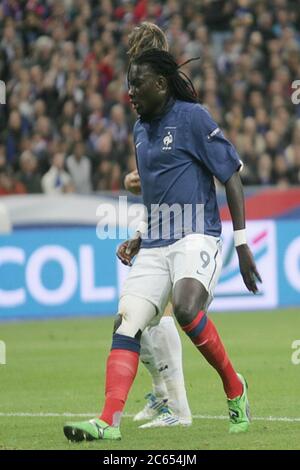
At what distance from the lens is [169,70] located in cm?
739

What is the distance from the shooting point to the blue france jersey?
729 centimetres

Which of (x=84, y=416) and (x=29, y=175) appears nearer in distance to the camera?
(x=84, y=416)

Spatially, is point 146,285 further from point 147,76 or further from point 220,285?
point 220,285

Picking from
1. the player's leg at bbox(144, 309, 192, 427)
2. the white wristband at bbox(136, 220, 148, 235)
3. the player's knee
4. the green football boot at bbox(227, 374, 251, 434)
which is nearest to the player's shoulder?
the white wristband at bbox(136, 220, 148, 235)

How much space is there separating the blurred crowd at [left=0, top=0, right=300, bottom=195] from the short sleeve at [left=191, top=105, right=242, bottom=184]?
10752 millimetres

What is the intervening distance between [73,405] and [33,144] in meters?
10.0

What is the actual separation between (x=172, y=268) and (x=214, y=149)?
778 mm

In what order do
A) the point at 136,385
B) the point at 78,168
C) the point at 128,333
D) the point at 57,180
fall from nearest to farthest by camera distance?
1. the point at 128,333
2. the point at 136,385
3. the point at 57,180
4. the point at 78,168

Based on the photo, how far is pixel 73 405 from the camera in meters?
9.12

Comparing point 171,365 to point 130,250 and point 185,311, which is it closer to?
point 130,250

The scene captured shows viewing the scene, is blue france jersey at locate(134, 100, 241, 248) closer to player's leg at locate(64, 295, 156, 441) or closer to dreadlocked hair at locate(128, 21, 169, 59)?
player's leg at locate(64, 295, 156, 441)

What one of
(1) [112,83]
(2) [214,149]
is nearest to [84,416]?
(2) [214,149]

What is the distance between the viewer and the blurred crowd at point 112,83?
1866cm
